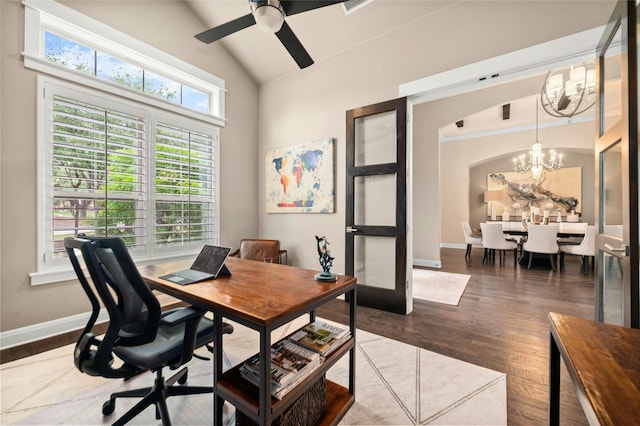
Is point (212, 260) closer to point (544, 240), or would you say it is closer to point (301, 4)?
point (301, 4)

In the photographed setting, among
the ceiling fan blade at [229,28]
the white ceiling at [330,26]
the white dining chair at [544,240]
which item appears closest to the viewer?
the ceiling fan blade at [229,28]

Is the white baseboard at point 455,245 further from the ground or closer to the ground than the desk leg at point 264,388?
closer to the ground

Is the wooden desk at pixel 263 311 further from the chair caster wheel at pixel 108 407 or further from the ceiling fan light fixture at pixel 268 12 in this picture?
the ceiling fan light fixture at pixel 268 12

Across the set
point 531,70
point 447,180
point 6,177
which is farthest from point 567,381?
point 447,180

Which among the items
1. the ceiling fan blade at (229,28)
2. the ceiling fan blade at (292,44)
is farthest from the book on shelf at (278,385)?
the ceiling fan blade at (229,28)

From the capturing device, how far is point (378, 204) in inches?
126

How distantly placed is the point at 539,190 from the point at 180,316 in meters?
9.27

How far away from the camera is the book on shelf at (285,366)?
115 cm

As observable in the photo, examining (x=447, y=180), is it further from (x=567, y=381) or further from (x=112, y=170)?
(x=112, y=170)

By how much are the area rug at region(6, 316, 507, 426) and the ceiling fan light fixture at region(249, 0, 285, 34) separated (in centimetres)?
239

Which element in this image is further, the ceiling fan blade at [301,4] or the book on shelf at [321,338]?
the ceiling fan blade at [301,4]

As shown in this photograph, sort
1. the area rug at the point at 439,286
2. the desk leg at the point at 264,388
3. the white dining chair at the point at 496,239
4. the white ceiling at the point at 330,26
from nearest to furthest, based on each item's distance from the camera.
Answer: the desk leg at the point at 264,388 → the white ceiling at the point at 330,26 → the area rug at the point at 439,286 → the white dining chair at the point at 496,239

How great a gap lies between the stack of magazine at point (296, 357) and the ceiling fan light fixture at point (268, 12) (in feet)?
6.34

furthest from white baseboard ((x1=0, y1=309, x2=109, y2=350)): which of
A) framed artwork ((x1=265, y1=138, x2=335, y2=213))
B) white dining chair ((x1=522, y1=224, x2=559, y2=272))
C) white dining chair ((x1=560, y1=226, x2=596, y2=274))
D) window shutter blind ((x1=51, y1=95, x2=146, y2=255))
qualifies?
white dining chair ((x1=560, y1=226, x2=596, y2=274))
